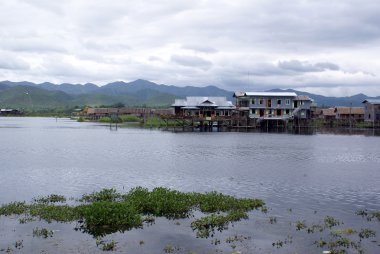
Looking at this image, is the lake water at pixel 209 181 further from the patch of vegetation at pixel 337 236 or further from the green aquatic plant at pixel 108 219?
the green aquatic plant at pixel 108 219

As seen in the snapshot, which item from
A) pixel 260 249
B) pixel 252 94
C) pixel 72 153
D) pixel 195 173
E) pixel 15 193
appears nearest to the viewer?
pixel 260 249

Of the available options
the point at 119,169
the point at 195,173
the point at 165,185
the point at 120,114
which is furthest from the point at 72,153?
the point at 120,114

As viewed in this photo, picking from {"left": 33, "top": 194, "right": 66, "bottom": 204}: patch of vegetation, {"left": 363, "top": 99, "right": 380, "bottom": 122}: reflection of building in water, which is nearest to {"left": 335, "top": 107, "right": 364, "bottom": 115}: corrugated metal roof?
{"left": 363, "top": 99, "right": 380, "bottom": 122}: reflection of building in water

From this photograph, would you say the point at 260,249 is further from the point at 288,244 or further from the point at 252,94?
the point at 252,94

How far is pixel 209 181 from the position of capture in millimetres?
34688

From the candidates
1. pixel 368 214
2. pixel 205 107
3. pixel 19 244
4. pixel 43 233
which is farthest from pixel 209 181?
pixel 205 107

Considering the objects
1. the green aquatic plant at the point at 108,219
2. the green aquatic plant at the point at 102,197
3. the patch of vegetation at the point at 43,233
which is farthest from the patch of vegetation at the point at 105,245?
the green aquatic plant at the point at 102,197

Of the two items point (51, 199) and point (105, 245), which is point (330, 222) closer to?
point (105, 245)

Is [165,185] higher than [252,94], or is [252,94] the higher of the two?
[252,94]

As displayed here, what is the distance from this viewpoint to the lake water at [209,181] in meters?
19.0

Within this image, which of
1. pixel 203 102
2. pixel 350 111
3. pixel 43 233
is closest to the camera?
pixel 43 233

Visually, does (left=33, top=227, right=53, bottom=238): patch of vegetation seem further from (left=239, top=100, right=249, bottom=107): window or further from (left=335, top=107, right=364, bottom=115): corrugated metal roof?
(left=335, top=107, right=364, bottom=115): corrugated metal roof

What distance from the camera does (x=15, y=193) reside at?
28.9 meters

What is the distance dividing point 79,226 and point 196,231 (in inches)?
221
